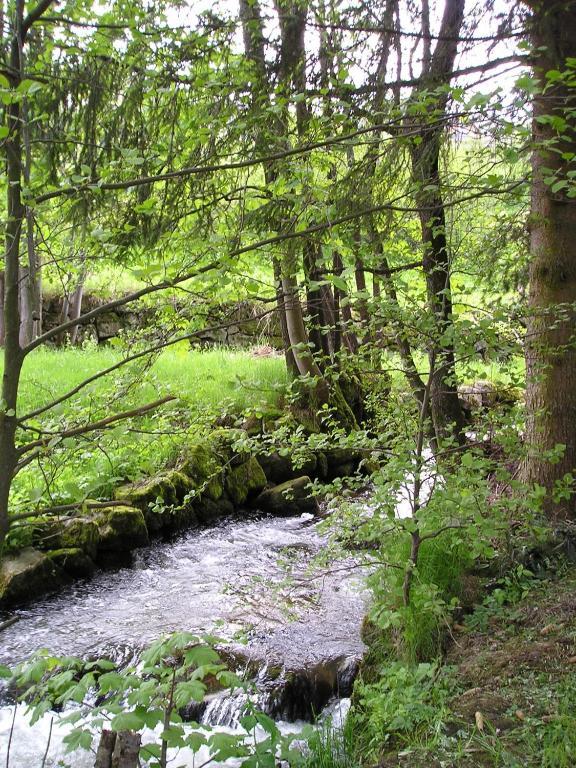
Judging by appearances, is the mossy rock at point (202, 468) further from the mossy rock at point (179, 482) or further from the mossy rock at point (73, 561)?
the mossy rock at point (73, 561)

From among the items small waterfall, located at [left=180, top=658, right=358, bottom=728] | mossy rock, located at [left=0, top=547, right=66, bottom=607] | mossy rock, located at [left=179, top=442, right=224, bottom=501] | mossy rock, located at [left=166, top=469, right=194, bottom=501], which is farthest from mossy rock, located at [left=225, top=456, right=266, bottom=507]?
small waterfall, located at [left=180, top=658, right=358, bottom=728]

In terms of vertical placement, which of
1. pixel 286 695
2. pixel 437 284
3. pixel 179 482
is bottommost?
pixel 286 695

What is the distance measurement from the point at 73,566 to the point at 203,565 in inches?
55.8

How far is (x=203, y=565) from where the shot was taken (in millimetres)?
7012

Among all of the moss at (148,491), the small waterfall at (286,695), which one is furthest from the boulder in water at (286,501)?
the small waterfall at (286,695)

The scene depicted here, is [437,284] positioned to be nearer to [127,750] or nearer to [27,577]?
[27,577]

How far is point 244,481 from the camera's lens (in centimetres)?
921

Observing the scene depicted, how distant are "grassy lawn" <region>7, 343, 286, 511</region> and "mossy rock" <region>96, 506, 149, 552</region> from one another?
387mm

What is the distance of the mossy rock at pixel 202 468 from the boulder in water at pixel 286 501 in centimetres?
67

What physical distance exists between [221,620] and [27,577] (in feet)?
10.2

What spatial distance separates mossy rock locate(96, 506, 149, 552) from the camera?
698 cm

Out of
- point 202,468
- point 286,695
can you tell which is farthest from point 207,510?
point 286,695

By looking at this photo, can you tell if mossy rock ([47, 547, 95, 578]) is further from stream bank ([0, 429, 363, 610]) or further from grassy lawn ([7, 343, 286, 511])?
grassy lawn ([7, 343, 286, 511])

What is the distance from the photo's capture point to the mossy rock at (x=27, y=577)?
5887mm
